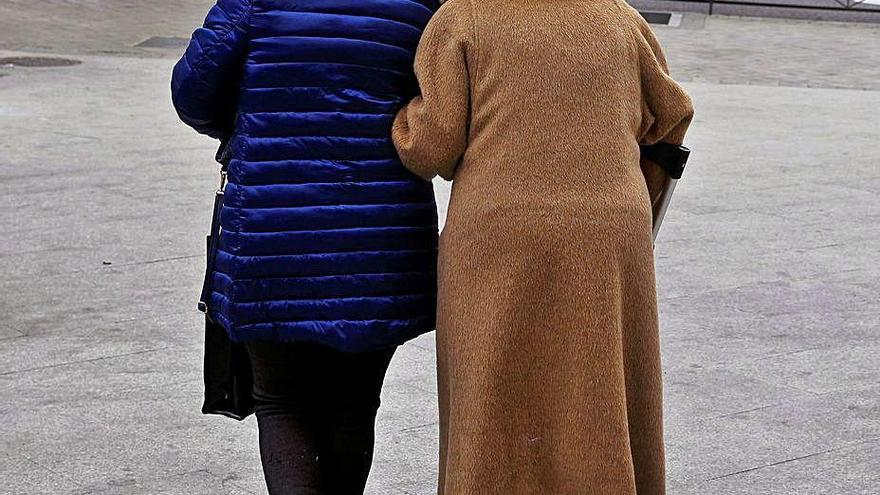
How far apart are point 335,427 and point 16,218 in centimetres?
459

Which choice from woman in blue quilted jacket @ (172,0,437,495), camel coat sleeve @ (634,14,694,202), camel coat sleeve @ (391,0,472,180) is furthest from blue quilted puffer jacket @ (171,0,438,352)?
camel coat sleeve @ (634,14,694,202)

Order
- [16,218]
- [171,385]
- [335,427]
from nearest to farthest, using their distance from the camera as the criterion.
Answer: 1. [335,427]
2. [171,385]
3. [16,218]

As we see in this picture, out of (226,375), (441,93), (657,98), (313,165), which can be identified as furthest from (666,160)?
(226,375)

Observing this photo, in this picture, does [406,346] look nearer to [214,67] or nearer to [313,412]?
[313,412]

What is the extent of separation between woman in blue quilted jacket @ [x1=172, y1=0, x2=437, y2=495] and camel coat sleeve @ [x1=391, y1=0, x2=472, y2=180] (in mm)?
108

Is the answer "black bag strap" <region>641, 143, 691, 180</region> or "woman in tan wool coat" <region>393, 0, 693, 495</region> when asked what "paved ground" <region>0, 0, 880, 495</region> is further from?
"black bag strap" <region>641, 143, 691, 180</region>

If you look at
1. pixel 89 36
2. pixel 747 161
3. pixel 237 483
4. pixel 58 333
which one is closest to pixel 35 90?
pixel 89 36

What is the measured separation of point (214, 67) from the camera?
3.03 meters

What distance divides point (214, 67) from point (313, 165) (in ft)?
0.96

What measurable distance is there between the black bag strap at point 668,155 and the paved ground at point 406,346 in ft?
4.20

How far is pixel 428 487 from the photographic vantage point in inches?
162

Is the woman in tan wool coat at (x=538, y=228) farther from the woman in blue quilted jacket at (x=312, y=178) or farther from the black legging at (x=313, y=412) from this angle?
the black legging at (x=313, y=412)

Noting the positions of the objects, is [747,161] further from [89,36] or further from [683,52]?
[89,36]

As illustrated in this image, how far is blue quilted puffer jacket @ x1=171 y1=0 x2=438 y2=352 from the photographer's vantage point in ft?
9.87
